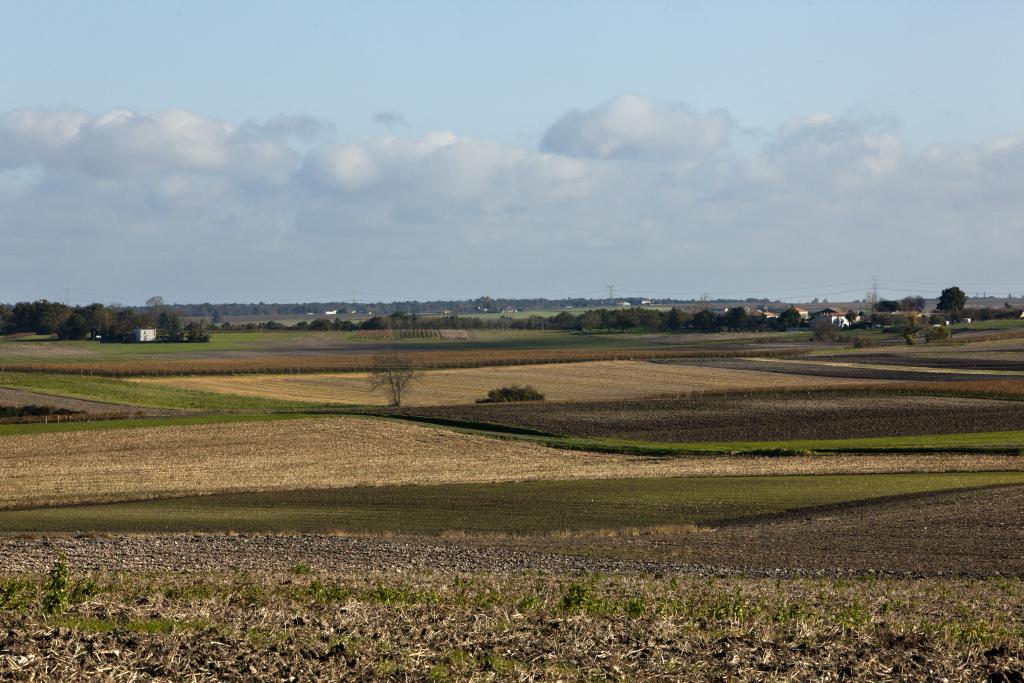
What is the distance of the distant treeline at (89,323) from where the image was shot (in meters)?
178

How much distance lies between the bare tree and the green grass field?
48.4 m

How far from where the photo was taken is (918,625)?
13.4m

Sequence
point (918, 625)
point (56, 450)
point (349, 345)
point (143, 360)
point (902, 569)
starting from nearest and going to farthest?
1. point (918, 625)
2. point (902, 569)
3. point (56, 450)
4. point (143, 360)
5. point (349, 345)

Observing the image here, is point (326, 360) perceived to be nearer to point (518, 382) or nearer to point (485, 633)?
point (518, 382)

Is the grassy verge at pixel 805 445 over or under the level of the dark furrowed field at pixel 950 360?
under

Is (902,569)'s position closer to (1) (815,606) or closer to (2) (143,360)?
(1) (815,606)

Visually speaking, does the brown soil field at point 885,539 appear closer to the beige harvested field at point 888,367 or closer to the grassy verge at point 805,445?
the grassy verge at point 805,445

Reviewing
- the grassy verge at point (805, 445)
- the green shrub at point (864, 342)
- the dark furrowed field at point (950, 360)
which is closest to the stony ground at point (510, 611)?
the grassy verge at point (805, 445)

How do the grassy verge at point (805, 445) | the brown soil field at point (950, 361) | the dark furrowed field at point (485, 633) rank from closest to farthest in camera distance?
1. the dark furrowed field at point (485, 633)
2. the grassy verge at point (805, 445)
3. the brown soil field at point (950, 361)

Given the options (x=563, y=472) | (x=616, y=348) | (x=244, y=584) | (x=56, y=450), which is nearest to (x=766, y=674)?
(x=244, y=584)

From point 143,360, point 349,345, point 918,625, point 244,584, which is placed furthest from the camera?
point 349,345

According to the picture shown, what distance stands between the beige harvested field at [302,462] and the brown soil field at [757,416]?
Answer: 8.43m

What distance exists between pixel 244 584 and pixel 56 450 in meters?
41.6

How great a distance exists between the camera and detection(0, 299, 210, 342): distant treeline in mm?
177875
